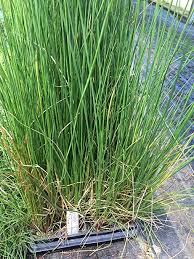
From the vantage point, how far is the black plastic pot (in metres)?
1.08

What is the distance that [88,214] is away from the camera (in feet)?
3.77

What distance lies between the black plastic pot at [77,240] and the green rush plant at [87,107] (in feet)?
0.13

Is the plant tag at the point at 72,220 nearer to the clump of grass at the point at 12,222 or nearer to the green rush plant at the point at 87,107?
the green rush plant at the point at 87,107

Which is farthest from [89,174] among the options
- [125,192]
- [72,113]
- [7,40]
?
[7,40]

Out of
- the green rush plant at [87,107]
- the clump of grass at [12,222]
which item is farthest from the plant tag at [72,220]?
the clump of grass at [12,222]

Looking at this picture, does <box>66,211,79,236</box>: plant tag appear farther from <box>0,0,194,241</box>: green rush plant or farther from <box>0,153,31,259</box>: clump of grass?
<box>0,153,31,259</box>: clump of grass

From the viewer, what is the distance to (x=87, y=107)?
38.6 inches

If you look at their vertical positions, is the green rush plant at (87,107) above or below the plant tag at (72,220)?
above

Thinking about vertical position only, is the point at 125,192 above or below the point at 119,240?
above

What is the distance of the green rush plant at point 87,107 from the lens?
87 cm

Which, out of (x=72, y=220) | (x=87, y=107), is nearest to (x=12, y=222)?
(x=72, y=220)

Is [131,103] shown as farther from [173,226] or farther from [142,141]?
[173,226]

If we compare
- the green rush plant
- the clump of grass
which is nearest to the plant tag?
the green rush plant

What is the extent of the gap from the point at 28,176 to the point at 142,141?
0.35 meters
